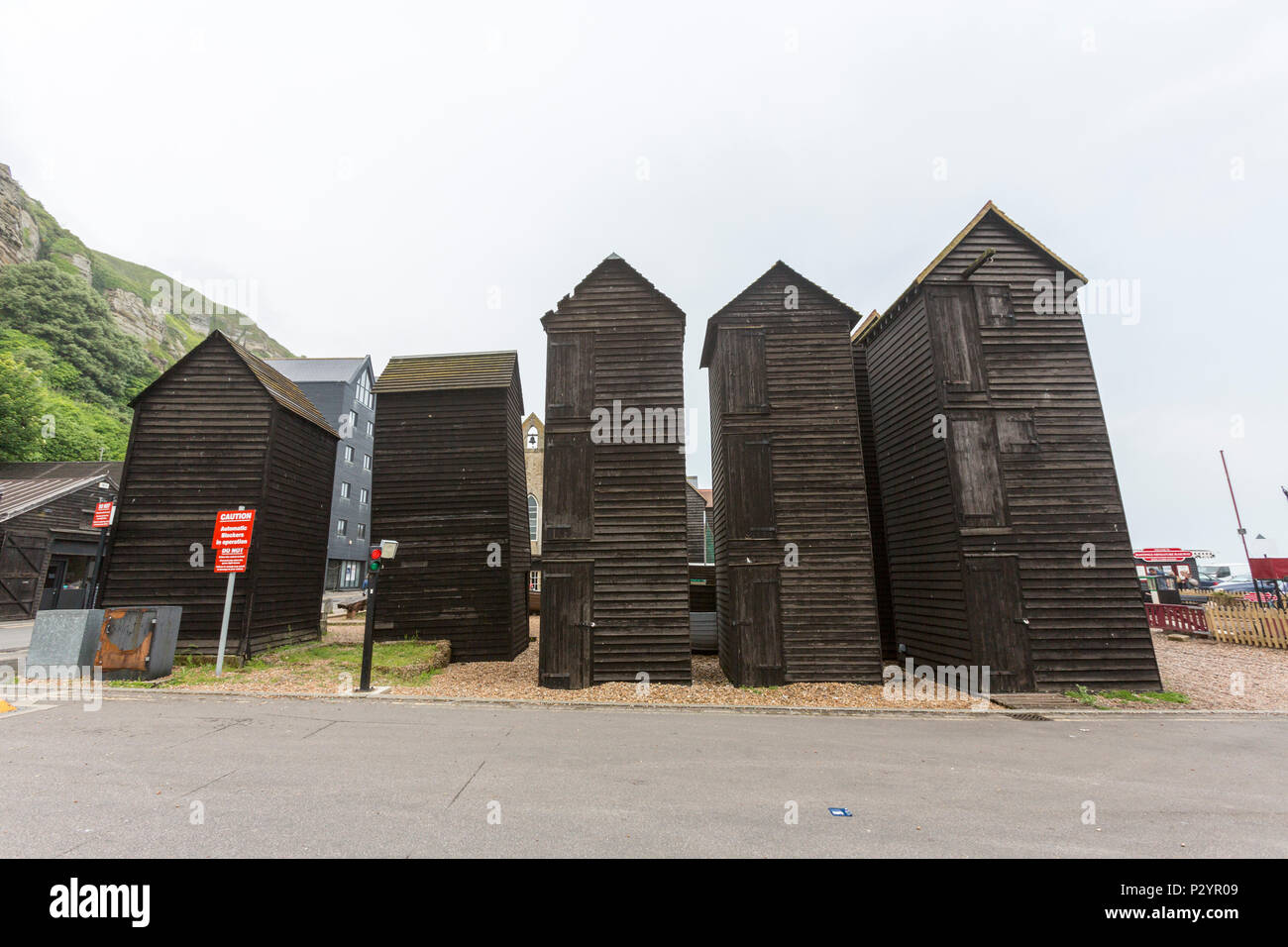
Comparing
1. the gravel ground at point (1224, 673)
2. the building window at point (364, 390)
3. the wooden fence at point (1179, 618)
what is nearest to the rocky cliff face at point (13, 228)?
the building window at point (364, 390)

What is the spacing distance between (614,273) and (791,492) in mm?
7084

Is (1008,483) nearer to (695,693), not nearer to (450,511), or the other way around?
(695,693)

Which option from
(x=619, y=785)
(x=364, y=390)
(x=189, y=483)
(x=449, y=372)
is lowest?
(x=619, y=785)

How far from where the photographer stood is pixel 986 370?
12055mm

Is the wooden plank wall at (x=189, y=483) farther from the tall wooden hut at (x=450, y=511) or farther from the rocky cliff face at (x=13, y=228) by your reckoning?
the rocky cliff face at (x=13, y=228)

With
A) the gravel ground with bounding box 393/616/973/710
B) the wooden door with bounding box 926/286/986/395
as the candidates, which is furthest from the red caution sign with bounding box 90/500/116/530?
the wooden door with bounding box 926/286/986/395

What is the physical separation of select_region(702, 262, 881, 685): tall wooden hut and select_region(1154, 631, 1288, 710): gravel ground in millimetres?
6536

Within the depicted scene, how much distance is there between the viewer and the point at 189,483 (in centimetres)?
1347

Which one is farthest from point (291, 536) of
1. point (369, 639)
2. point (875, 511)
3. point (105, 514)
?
point (875, 511)

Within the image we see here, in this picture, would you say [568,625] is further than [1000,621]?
Yes

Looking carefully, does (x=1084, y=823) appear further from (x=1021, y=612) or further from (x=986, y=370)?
(x=986, y=370)

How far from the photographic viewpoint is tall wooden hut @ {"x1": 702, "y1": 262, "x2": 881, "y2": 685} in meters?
11.6

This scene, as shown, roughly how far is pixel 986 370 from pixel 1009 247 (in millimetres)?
3471

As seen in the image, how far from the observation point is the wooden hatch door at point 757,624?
37.4 ft
